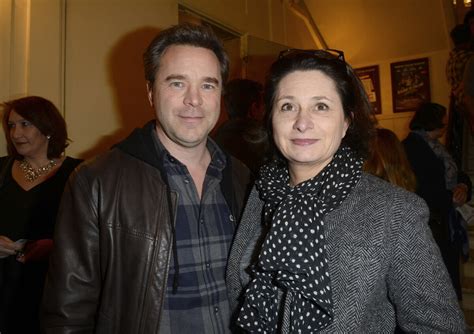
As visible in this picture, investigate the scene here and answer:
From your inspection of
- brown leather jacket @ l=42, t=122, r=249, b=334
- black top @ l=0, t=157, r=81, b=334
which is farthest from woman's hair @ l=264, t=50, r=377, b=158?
black top @ l=0, t=157, r=81, b=334

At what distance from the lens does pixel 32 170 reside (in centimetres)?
211

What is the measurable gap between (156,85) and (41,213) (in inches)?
44.3

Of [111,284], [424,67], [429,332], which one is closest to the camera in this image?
[429,332]

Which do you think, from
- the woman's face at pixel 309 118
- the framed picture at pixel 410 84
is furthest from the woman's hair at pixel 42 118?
the framed picture at pixel 410 84

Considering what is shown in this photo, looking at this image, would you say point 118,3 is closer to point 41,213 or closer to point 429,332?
point 41,213

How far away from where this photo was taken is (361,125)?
1.26 m

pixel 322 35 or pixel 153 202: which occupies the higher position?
pixel 322 35

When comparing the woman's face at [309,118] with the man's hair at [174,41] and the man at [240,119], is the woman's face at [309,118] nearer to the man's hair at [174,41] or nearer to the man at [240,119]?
the man's hair at [174,41]

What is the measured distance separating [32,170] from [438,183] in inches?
116

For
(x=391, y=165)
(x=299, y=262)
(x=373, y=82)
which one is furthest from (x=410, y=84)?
(x=299, y=262)

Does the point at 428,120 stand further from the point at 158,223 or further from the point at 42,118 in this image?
the point at 42,118

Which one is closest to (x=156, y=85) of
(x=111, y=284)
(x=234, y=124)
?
(x=111, y=284)

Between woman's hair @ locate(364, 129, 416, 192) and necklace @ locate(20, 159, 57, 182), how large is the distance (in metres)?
1.92

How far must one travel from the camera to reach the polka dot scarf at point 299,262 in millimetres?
1014
